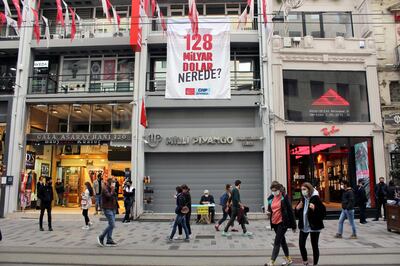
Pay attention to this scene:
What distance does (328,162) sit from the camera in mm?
19641

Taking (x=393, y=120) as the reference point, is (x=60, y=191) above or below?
below

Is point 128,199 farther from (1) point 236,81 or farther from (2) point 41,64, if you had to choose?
(2) point 41,64

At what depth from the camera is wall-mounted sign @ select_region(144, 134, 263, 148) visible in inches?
770

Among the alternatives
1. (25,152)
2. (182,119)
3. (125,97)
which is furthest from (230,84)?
(25,152)

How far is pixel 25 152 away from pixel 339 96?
55.4ft

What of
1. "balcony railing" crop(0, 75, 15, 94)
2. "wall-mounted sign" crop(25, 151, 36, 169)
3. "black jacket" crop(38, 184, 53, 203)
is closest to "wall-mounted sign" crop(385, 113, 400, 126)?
"black jacket" crop(38, 184, 53, 203)

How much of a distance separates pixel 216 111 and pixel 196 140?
2.07 m

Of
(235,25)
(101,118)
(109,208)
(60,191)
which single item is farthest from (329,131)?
(60,191)

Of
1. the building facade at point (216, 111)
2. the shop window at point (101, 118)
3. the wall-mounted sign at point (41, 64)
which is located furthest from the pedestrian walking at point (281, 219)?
the wall-mounted sign at point (41, 64)

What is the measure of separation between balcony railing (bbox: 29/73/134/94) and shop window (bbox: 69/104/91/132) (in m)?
0.93

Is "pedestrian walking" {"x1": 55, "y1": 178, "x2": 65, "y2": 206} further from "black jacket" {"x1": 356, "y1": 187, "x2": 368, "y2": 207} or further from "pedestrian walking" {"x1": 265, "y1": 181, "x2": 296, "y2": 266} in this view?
"pedestrian walking" {"x1": 265, "y1": 181, "x2": 296, "y2": 266}

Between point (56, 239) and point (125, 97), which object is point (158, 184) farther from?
point (56, 239)

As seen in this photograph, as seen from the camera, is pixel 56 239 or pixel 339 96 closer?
pixel 56 239

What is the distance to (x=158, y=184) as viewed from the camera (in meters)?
19.9
